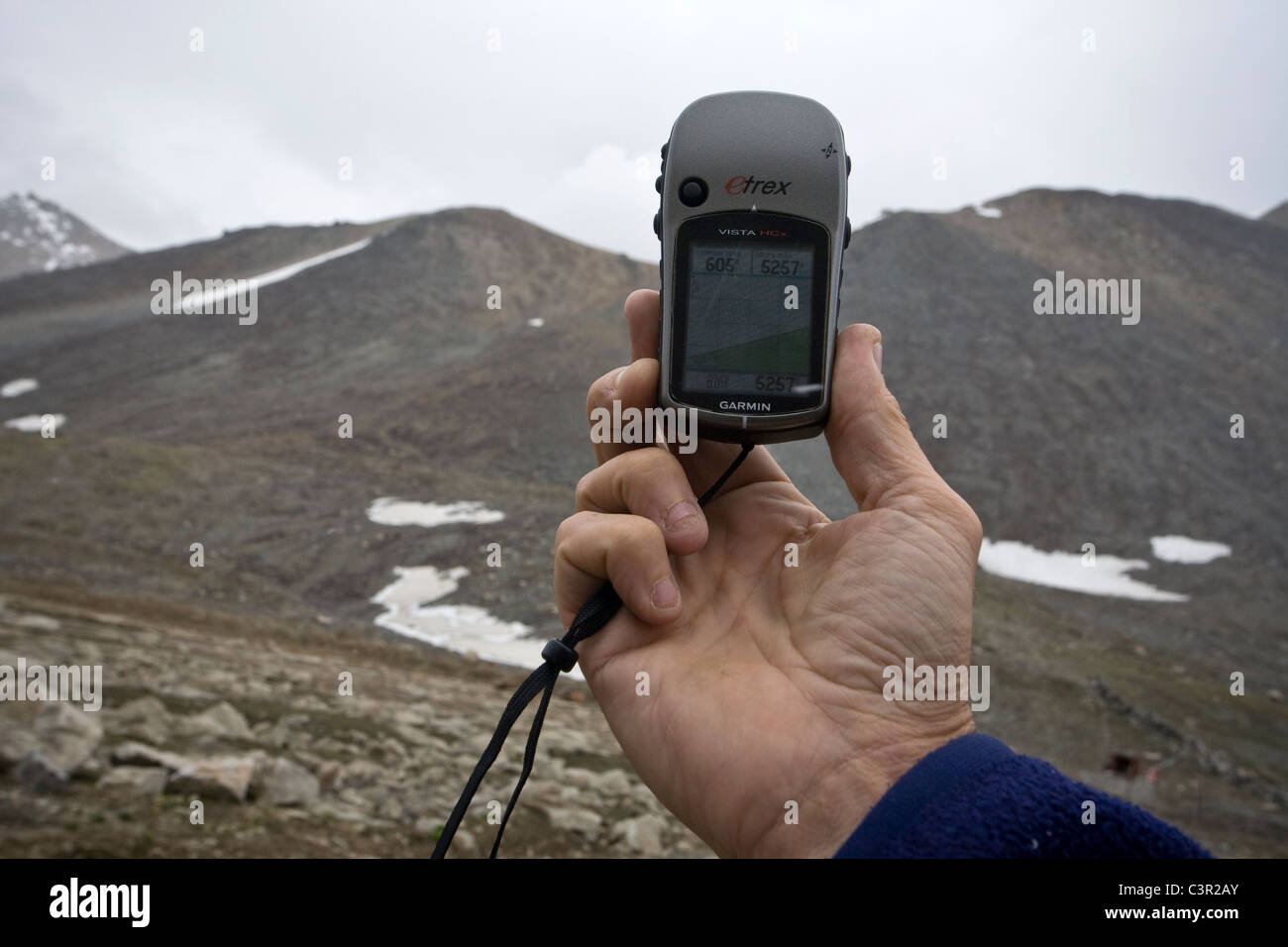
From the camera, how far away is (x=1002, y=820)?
1743 millimetres

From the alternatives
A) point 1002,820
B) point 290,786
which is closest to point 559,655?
point 1002,820

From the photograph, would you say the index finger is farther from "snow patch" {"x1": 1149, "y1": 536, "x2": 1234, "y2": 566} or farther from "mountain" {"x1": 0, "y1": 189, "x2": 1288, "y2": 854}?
"snow patch" {"x1": 1149, "y1": 536, "x2": 1234, "y2": 566}

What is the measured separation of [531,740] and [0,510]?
17413mm

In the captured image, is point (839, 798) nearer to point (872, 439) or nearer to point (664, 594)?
point (664, 594)

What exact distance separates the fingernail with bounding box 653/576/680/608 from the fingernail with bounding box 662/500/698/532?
0.13 meters

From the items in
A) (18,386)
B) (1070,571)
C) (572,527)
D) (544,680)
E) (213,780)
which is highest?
(18,386)

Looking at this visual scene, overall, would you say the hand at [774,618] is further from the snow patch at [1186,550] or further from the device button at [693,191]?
the snow patch at [1186,550]

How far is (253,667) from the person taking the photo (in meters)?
8.96

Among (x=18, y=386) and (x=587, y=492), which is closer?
(x=587, y=492)

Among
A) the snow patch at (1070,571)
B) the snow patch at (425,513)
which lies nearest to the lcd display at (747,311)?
the snow patch at (425,513)

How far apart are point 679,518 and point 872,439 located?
0.67m

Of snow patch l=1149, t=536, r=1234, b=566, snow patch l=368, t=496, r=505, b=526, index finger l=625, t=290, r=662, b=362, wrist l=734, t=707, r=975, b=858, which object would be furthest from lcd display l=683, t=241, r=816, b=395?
snow patch l=1149, t=536, r=1234, b=566
